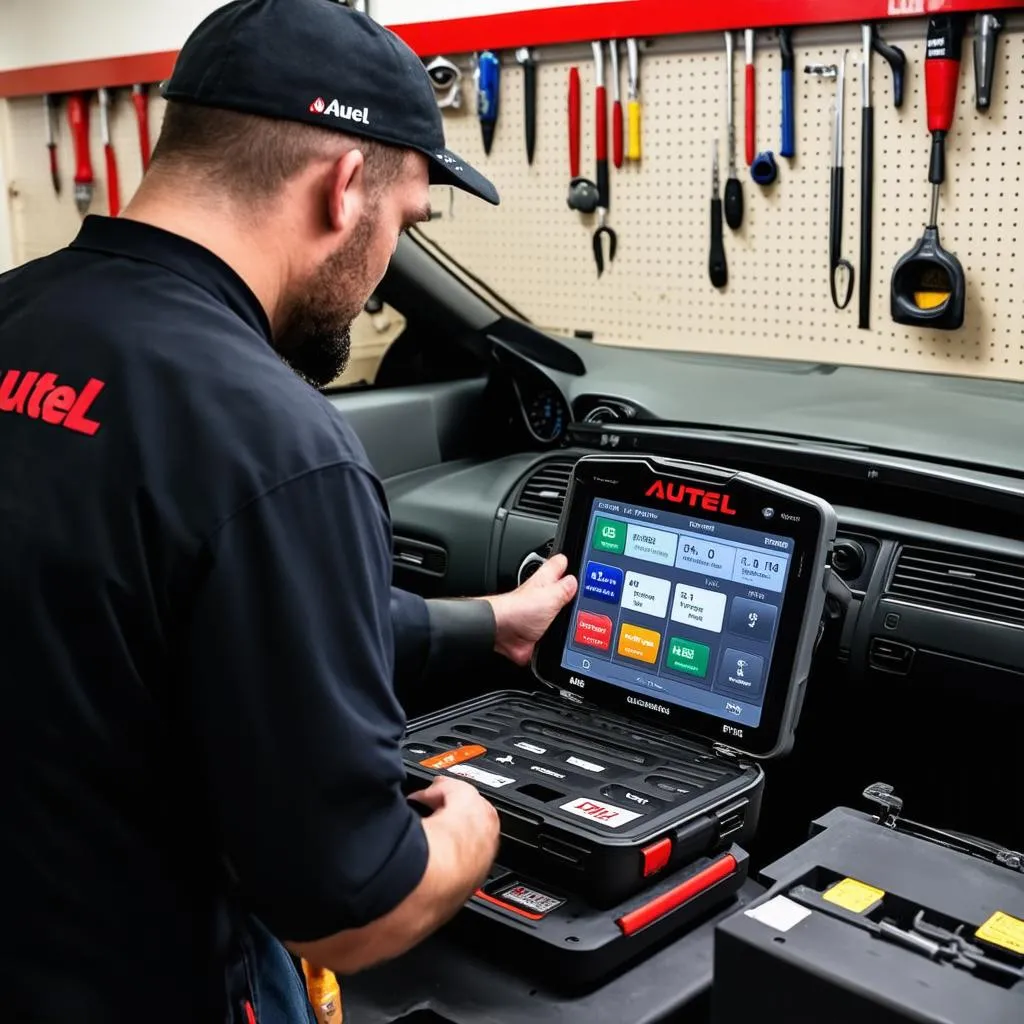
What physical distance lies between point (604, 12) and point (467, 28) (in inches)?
12.8

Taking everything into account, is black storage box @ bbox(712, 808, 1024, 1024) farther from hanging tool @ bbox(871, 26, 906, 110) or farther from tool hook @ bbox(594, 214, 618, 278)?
tool hook @ bbox(594, 214, 618, 278)

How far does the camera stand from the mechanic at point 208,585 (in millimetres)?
792

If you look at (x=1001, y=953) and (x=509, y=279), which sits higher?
(x=509, y=279)

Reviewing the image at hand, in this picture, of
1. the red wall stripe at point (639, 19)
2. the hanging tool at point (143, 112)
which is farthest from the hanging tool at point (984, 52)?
the hanging tool at point (143, 112)

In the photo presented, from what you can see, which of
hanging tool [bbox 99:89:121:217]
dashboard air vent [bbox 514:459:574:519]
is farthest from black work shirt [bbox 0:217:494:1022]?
hanging tool [bbox 99:89:121:217]

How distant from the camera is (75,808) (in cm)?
84

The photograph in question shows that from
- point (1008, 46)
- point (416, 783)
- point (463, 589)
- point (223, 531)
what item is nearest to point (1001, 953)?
point (416, 783)

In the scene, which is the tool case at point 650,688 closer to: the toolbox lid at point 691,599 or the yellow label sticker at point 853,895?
the toolbox lid at point 691,599

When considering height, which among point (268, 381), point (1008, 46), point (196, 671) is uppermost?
point (1008, 46)

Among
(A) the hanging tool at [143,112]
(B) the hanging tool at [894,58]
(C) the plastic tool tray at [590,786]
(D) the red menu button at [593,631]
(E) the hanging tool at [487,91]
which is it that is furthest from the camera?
(A) the hanging tool at [143,112]

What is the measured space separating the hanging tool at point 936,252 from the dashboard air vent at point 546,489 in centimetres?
61

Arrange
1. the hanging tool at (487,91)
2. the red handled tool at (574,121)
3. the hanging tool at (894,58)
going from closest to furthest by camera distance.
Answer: the hanging tool at (894,58), the red handled tool at (574,121), the hanging tool at (487,91)

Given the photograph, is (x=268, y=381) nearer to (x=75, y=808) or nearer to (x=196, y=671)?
(x=196, y=671)

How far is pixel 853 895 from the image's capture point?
1.02m
